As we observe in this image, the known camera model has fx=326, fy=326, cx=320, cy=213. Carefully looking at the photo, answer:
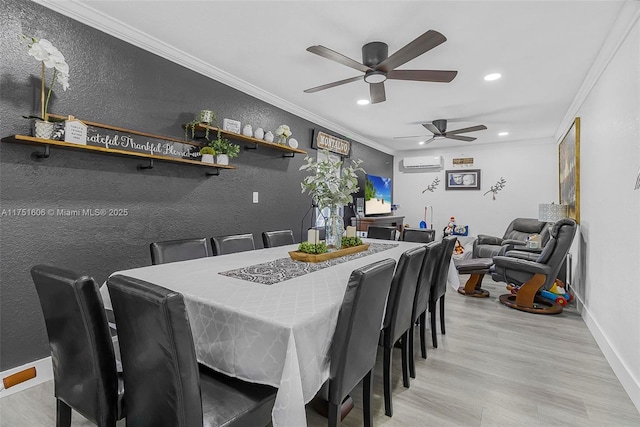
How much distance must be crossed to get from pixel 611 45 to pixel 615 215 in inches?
53.2

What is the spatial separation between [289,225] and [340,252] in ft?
6.66

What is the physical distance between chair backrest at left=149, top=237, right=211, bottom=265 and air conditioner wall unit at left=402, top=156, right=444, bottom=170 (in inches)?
235

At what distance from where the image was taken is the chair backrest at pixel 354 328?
1.32 metres

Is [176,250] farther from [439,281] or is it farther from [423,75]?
[423,75]

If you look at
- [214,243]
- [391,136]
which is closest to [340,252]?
[214,243]

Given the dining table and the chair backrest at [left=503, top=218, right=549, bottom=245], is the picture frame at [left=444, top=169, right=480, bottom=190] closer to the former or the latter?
the chair backrest at [left=503, top=218, right=549, bottom=245]

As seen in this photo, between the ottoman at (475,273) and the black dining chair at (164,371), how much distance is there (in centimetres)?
350

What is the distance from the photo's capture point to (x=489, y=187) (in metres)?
6.84

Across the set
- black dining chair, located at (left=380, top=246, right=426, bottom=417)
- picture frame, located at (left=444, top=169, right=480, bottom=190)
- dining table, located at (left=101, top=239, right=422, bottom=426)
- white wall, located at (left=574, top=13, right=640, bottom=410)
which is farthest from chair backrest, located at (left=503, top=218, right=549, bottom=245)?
dining table, located at (left=101, top=239, right=422, bottom=426)

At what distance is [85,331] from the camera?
3.83 feet

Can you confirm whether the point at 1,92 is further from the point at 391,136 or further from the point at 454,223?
the point at 454,223

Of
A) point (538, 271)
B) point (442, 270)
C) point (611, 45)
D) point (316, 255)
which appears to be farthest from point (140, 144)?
point (538, 271)

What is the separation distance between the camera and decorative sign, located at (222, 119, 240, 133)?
11.0 ft

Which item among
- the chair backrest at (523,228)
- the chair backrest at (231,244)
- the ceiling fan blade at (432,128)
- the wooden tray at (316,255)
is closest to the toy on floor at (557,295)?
the chair backrest at (523,228)
